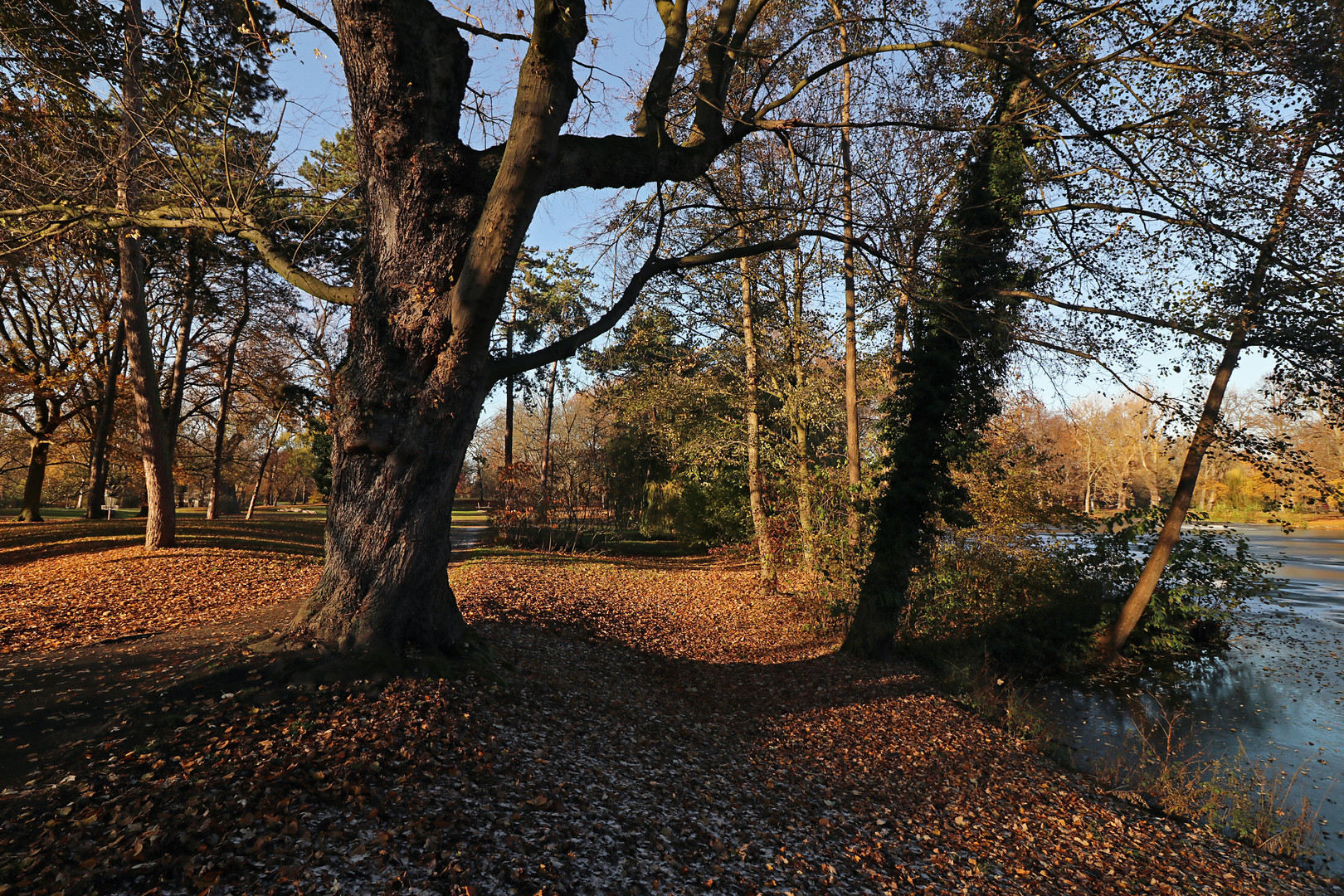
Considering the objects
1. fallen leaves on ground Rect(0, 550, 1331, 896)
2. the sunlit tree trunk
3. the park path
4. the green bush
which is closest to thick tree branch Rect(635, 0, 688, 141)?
fallen leaves on ground Rect(0, 550, 1331, 896)

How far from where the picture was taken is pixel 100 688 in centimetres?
432

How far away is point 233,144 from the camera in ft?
20.0

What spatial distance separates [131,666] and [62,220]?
4.96m

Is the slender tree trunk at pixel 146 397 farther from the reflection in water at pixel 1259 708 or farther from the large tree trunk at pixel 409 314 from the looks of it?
the reflection in water at pixel 1259 708

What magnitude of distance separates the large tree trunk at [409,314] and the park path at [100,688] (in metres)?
0.71

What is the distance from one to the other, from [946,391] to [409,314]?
7409 millimetres

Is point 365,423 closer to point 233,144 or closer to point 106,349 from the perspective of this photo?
point 233,144

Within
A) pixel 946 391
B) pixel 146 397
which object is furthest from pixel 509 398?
pixel 946 391

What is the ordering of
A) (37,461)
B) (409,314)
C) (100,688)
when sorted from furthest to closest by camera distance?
(37,461) → (409,314) → (100,688)

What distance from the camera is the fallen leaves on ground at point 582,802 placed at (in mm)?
2775

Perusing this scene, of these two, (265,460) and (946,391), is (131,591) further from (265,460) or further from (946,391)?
(265,460)

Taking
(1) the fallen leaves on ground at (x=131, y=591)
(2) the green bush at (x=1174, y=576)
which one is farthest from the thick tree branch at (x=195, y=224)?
(2) the green bush at (x=1174, y=576)

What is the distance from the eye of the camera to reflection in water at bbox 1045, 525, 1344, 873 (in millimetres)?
7410

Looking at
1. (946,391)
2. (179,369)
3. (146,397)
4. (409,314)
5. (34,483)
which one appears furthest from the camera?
(179,369)
